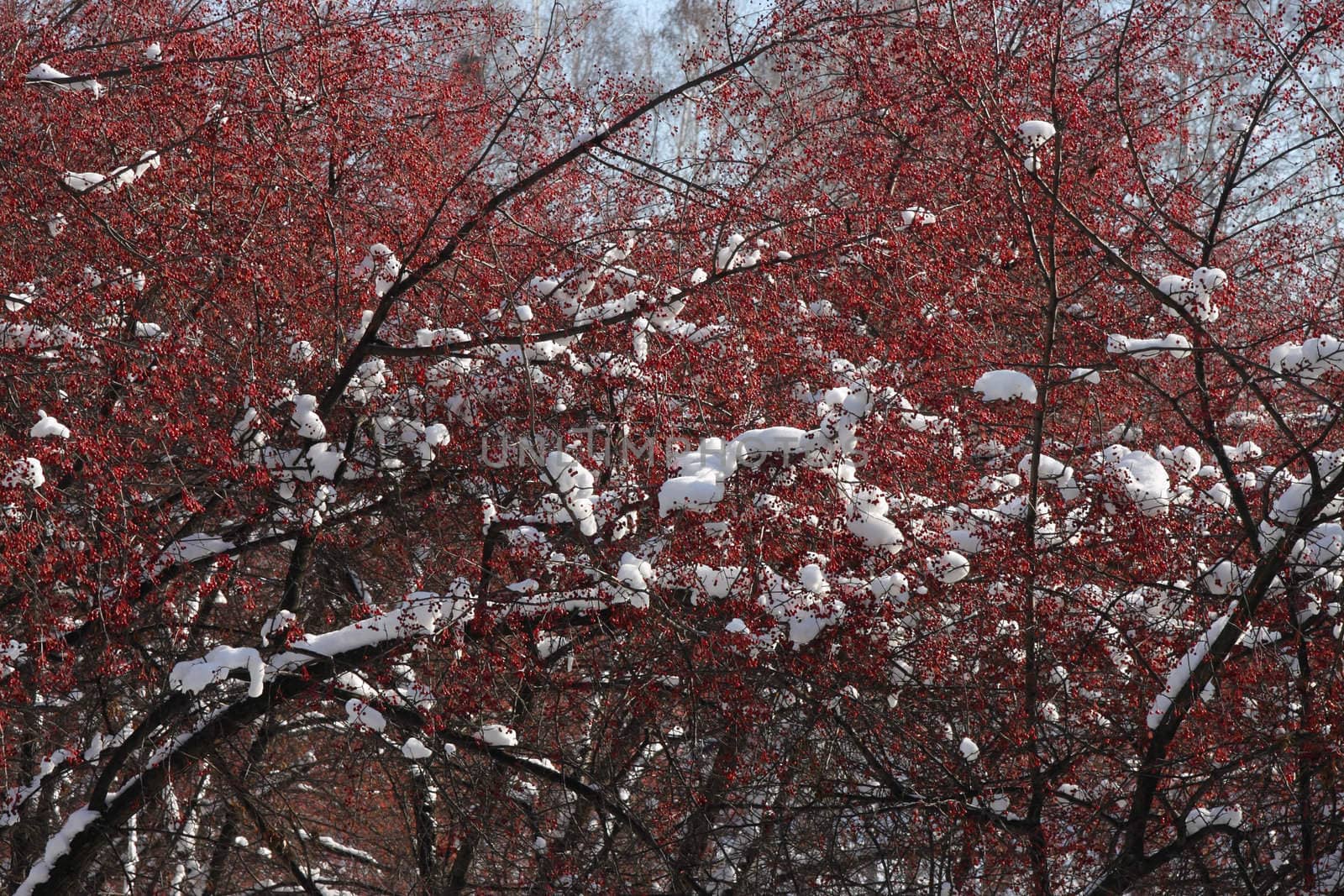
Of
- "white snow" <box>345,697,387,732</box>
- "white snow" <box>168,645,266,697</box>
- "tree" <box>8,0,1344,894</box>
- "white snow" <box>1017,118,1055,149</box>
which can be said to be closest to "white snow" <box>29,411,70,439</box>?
"tree" <box>8,0,1344,894</box>

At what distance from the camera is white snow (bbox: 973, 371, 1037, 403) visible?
407cm

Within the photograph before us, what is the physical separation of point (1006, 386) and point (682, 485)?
1.21 m

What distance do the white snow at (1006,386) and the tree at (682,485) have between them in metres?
0.03

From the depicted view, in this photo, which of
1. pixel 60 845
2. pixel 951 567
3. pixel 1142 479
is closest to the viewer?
pixel 1142 479

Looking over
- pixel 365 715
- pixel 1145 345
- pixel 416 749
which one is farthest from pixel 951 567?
pixel 365 715

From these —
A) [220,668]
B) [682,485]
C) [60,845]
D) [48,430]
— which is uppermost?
[682,485]

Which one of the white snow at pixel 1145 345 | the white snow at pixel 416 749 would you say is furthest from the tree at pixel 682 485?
the white snow at pixel 416 749

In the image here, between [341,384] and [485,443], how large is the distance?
75cm

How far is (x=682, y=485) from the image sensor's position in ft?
13.2

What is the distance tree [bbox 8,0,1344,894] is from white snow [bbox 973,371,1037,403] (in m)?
0.03

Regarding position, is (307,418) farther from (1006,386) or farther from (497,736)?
(1006,386)

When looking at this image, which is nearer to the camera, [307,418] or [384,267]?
[307,418]

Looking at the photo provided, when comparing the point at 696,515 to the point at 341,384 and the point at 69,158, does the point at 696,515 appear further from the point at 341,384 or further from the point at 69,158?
the point at 69,158

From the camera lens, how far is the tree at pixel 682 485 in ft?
13.5
